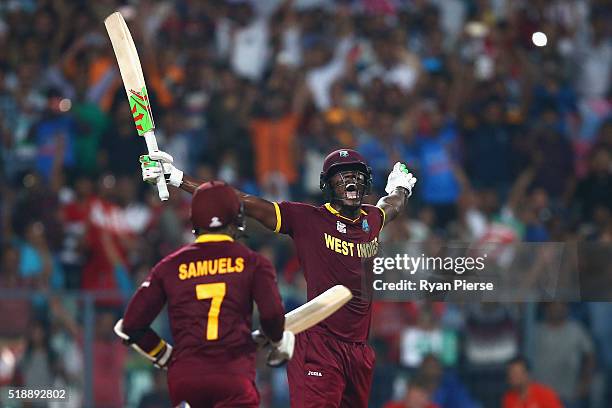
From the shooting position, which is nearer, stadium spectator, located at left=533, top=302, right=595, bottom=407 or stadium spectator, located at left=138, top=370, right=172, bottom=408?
stadium spectator, located at left=138, top=370, right=172, bottom=408

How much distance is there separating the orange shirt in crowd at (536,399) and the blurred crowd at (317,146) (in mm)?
146

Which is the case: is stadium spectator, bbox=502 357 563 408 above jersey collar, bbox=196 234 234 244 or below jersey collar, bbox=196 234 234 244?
above

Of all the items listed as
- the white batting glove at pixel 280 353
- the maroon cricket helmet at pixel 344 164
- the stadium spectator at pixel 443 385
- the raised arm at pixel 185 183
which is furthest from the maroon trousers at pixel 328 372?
the stadium spectator at pixel 443 385

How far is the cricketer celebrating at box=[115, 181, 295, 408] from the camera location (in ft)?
25.6

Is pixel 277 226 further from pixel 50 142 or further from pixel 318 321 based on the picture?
pixel 50 142

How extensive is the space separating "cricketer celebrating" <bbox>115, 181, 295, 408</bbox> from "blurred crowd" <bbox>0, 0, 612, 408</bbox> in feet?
18.4

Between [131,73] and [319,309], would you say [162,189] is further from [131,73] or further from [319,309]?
[319,309]

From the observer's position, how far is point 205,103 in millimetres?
16797

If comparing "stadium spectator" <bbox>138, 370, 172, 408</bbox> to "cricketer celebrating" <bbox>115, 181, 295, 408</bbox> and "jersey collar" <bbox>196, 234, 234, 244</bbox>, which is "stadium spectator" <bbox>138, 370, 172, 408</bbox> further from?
"jersey collar" <bbox>196, 234, 234, 244</bbox>

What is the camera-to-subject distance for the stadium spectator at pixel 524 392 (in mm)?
13492

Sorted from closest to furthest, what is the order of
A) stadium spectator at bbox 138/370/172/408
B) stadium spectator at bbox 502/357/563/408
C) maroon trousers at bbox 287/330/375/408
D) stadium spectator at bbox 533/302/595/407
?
maroon trousers at bbox 287/330/375/408
stadium spectator at bbox 138/370/172/408
stadium spectator at bbox 502/357/563/408
stadium spectator at bbox 533/302/595/407

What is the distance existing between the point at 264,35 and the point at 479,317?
5658mm

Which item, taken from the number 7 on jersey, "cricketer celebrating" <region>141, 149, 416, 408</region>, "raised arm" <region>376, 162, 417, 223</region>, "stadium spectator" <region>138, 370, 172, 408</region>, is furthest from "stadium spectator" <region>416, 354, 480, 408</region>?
the number 7 on jersey

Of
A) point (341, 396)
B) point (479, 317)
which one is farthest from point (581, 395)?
point (341, 396)
